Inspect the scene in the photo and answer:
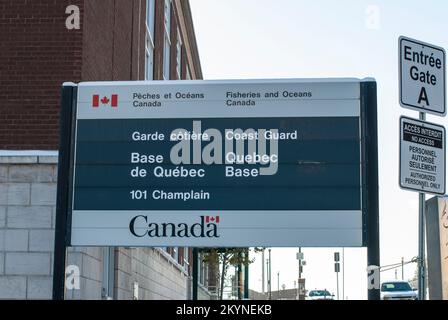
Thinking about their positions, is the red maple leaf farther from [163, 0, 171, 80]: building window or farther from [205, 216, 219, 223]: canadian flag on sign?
[163, 0, 171, 80]: building window

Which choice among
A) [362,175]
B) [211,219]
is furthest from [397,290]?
[211,219]

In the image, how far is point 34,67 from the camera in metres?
14.4

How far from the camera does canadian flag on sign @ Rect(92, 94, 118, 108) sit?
979 centimetres

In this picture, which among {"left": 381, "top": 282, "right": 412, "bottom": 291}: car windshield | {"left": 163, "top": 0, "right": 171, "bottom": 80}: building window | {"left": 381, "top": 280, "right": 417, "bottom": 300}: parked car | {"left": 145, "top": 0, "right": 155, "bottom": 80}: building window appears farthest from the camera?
{"left": 381, "top": 282, "right": 412, "bottom": 291}: car windshield

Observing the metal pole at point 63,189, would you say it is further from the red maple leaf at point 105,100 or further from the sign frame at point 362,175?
the red maple leaf at point 105,100

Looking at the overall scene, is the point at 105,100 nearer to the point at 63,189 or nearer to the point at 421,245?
the point at 63,189

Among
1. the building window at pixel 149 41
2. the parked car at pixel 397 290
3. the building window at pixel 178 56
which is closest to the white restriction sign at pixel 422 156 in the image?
the building window at pixel 149 41

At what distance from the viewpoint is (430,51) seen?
7488mm

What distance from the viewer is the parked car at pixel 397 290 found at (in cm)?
3403

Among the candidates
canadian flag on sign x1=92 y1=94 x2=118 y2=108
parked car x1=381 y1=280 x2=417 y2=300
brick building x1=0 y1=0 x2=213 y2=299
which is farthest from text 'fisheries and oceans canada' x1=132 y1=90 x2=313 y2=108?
parked car x1=381 y1=280 x2=417 y2=300

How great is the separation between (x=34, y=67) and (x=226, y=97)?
6.11m

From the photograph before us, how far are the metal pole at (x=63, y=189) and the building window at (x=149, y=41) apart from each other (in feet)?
47.0

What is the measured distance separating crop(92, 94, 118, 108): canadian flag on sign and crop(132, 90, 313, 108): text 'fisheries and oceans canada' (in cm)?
25
